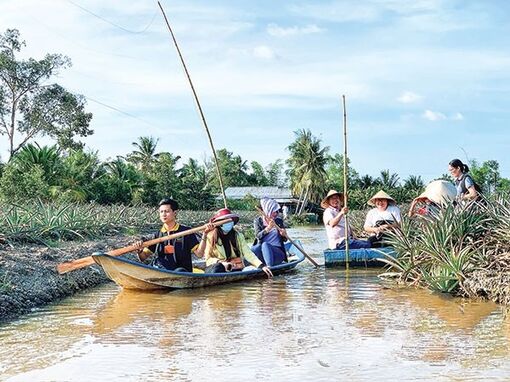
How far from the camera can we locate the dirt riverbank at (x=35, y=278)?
7.73m

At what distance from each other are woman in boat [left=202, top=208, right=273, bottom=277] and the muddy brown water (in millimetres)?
703

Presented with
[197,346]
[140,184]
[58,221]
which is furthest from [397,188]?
[197,346]

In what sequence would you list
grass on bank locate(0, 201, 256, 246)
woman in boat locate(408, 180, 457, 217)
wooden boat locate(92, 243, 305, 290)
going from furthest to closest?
grass on bank locate(0, 201, 256, 246)
woman in boat locate(408, 180, 457, 217)
wooden boat locate(92, 243, 305, 290)

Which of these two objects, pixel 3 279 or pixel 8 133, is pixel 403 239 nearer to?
pixel 3 279

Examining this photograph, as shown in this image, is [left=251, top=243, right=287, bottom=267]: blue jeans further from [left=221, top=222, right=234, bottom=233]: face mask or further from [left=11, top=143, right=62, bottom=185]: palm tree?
[left=11, top=143, right=62, bottom=185]: palm tree

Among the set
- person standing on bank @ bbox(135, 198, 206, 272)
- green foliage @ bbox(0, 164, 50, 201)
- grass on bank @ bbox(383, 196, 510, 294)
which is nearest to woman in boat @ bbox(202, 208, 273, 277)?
person standing on bank @ bbox(135, 198, 206, 272)

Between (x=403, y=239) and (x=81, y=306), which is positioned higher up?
(x=403, y=239)

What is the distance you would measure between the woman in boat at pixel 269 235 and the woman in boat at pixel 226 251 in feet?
3.04

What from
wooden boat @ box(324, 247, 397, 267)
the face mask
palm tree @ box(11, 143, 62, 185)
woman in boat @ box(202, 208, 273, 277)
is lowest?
wooden boat @ box(324, 247, 397, 267)

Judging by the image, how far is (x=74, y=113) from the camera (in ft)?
125

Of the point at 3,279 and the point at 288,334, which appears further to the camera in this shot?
the point at 3,279

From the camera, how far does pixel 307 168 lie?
53.8 m

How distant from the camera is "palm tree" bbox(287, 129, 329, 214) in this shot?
5322cm

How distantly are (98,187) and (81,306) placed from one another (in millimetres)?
21938
